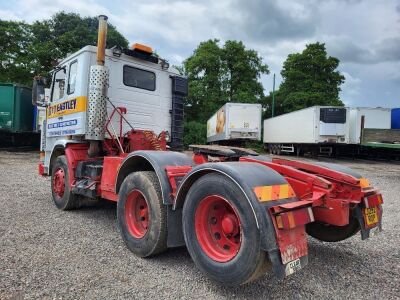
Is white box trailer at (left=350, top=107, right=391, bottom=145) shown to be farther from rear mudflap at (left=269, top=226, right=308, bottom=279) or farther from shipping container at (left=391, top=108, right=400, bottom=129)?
rear mudflap at (left=269, top=226, right=308, bottom=279)

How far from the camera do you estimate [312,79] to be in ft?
136

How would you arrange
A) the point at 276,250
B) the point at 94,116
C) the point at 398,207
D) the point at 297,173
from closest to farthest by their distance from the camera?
the point at 276,250
the point at 297,173
the point at 94,116
the point at 398,207

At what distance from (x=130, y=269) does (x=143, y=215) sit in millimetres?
746

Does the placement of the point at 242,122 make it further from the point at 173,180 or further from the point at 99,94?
the point at 173,180

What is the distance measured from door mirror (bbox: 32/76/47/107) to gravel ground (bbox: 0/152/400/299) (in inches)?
98.6

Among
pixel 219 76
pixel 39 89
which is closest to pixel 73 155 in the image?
pixel 39 89

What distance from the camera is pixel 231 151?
14.9ft

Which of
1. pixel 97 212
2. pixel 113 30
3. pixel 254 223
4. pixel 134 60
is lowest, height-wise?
pixel 97 212

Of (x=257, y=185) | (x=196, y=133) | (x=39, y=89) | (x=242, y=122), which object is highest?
(x=242, y=122)

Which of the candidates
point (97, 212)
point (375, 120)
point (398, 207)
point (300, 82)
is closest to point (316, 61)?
point (300, 82)

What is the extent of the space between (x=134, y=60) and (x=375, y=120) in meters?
19.0

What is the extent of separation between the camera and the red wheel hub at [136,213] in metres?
4.42

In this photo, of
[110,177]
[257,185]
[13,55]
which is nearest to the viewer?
[257,185]

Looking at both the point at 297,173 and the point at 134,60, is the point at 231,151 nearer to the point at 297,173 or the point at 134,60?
the point at 297,173
